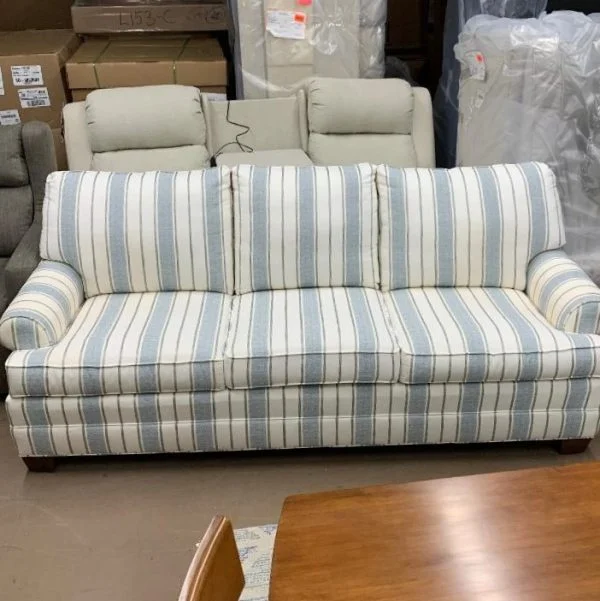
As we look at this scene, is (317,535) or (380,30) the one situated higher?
(380,30)

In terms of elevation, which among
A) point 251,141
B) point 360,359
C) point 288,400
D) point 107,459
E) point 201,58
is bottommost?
point 107,459

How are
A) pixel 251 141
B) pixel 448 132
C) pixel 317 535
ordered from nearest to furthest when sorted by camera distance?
pixel 317 535
pixel 251 141
pixel 448 132

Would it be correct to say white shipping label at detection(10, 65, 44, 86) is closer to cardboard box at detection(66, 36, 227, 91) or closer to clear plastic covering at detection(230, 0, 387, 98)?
cardboard box at detection(66, 36, 227, 91)

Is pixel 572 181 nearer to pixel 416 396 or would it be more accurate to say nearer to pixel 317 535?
pixel 416 396

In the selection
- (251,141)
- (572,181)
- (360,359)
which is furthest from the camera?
(251,141)

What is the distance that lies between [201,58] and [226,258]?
4.13 feet

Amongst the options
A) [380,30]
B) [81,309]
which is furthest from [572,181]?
[81,309]

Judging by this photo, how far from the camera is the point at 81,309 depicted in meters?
2.22

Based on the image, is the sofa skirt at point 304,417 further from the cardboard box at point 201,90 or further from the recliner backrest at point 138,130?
the cardboard box at point 201,90

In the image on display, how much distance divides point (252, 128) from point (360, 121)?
46cm

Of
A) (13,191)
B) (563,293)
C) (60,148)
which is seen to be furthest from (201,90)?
(563,293)

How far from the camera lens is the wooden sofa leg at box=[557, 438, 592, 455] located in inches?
83.3

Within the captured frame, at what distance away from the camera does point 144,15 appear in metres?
3.23

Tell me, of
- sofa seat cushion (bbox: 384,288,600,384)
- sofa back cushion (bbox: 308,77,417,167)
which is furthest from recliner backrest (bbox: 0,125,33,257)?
sofa seat cushion (bbox: 384,288,600,384)
